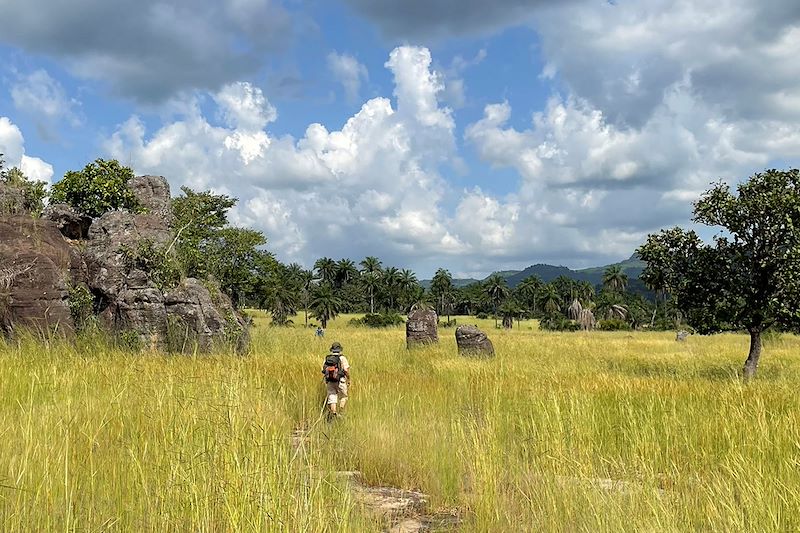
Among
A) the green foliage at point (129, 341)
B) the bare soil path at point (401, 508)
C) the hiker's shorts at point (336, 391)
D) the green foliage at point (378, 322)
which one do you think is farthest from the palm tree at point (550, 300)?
the bare soil path at point (401, 508)

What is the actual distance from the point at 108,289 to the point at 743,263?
1772cm

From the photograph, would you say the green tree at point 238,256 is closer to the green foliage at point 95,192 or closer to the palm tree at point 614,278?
the green foliage at point 95,192

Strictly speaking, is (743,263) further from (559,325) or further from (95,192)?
(559,325)

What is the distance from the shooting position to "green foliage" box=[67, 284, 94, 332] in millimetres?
13375

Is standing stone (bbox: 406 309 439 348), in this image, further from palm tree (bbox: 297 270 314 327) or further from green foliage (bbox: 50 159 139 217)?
palm tree (bbox: 297 270 314 327)

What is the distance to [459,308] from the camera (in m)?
129

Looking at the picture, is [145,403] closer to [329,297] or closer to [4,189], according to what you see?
[4,189]

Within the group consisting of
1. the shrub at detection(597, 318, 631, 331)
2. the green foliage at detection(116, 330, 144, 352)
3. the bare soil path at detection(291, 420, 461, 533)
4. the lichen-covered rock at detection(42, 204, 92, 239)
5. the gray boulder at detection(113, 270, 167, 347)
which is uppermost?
the lichen-covered rock at detection(42, 204, 92, 239)

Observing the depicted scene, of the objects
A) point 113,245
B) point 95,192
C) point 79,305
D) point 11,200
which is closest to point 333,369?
point 79,305

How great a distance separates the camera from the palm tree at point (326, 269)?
11900cm

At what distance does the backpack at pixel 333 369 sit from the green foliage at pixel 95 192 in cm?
1506

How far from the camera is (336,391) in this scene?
8336 mm

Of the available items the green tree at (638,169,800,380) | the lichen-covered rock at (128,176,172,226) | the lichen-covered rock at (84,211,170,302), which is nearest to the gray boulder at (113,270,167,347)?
the lichen-covered rock at (84,211,170,302)

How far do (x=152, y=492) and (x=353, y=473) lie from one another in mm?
2418
